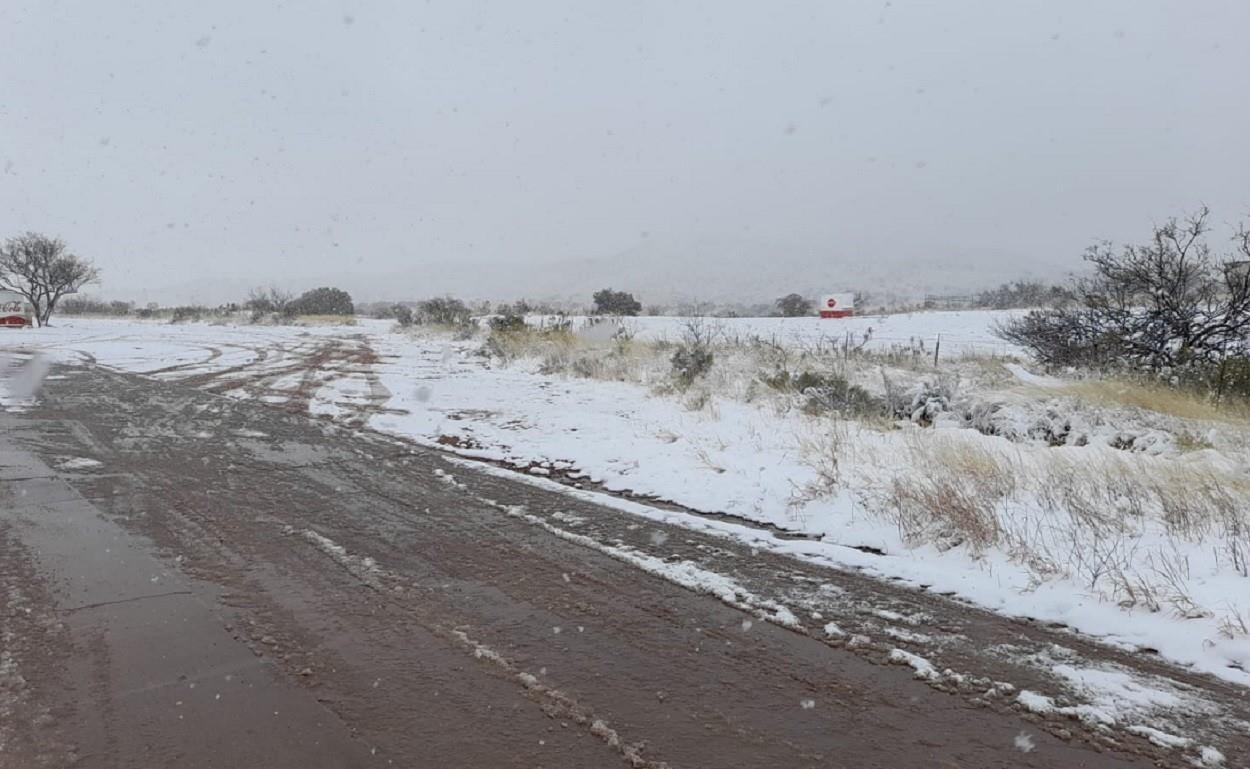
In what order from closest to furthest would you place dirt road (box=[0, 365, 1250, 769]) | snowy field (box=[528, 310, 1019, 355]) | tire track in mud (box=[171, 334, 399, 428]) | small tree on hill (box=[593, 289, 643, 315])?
dirt road (box=[0, 365, 1250, 769]), tire track in mud (box=[171, 334, 399, 428]), snowy field (box=[528, 310, 1019, 355]), small tree on hill (box=[593, 289, 643, 315])

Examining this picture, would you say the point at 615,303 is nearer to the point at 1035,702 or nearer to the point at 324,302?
the point at 324,302

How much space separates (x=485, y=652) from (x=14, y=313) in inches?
1907

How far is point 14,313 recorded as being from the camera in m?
39.1

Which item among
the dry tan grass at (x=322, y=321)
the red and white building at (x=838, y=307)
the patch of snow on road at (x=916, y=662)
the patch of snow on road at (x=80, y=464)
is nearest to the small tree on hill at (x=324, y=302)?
the dry tan grass at (x=322, y=321)

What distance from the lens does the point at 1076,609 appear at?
446 cm

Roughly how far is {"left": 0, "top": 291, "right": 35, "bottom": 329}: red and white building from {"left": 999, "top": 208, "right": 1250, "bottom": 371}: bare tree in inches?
1915

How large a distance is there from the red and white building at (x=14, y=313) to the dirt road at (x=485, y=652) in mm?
42745

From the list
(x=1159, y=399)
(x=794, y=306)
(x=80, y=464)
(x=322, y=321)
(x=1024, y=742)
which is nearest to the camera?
(x=1024, y=742)

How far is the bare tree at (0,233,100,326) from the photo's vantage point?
141 feet

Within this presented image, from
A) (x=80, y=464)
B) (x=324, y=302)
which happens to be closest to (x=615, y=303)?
(x=324, y=302)

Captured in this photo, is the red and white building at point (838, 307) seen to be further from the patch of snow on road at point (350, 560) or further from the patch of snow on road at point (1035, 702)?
the patch of snow on road at point (1035, 702)

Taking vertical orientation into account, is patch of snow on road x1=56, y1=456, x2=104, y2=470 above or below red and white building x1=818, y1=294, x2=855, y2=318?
below

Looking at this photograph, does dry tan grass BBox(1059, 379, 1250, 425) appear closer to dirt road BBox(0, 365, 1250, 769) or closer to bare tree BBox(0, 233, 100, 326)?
dirt road BBox(0, 365, 1250, 769)

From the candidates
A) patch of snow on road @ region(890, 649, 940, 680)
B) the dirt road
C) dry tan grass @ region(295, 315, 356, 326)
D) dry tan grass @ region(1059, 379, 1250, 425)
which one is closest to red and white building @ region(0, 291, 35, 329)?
dry tan grass @ region(295, 315, 356, 326)
